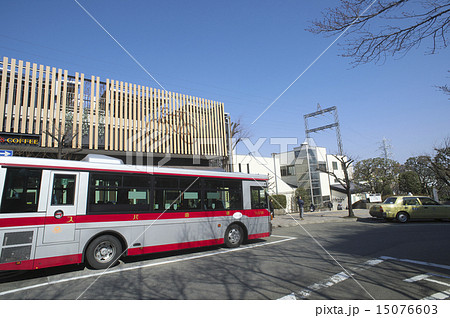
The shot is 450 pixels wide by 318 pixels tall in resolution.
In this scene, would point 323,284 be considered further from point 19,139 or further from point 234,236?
point 19,139

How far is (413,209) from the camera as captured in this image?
49.8 feet

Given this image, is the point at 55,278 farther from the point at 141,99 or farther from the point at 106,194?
the point at 141,99

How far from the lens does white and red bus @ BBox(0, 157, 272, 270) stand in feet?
17.9

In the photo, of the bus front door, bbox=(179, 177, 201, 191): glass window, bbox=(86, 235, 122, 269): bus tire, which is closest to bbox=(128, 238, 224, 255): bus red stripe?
bbox=(86, 235, 122, 269): bus tire

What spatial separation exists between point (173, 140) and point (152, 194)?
40.2ft

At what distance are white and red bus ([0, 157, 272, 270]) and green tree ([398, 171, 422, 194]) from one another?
1624 inches

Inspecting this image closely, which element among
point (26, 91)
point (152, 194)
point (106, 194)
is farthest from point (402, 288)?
point (26, 91)

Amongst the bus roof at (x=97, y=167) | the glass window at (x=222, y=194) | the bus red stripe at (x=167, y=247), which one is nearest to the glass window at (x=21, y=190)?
the bus roof at (x=97, y=167)

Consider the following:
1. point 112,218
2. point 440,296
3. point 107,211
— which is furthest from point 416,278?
point 107,211

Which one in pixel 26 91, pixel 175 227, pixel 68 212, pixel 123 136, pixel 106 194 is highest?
pixel 26 91

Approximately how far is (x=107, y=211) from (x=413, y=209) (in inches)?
676

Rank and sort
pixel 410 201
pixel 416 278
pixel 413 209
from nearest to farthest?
pixel 416 278, pixel 413 209, pixel 410 201

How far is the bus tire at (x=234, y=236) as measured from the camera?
340 inches
